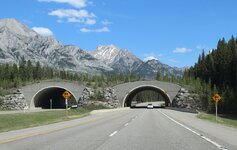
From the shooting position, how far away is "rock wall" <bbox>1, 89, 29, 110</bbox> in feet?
290

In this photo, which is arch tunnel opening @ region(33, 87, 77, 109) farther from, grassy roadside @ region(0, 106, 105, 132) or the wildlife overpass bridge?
grassy roadside @ region(0, 106, 105, 132)

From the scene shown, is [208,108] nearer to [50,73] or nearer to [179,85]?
[179,85]

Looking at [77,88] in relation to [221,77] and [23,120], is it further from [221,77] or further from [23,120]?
[23,120]

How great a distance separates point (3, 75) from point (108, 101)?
44.1 m

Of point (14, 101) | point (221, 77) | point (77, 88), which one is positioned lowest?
point (14, 101)

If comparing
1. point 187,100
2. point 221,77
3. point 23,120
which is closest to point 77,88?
point 187,100

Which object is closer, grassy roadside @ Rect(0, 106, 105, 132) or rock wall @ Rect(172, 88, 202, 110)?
grassy roadside @ Rect(0, 106, 105, 132)

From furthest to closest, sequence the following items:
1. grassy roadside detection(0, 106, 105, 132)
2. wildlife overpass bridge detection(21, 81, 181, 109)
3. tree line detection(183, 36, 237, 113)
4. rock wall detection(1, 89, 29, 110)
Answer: wildlife overpass bridge detection(21, 81, 181, 109)
rock wall detection(1, 89, 29, 110)
tree line detection(183, 36, 237, 113)
grassy roadside detection(0, 106, 105, 132)

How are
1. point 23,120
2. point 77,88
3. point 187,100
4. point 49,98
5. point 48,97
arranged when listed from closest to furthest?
point 23,120 → point 187,100 → point 77,88 → point 48,97 → point 49,98

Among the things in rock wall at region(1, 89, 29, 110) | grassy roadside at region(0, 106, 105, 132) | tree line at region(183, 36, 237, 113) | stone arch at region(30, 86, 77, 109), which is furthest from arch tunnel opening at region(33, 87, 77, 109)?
grassy roadside at region(0, 106, 105, 132)

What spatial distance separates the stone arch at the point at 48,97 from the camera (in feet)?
302

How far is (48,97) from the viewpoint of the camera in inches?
4210

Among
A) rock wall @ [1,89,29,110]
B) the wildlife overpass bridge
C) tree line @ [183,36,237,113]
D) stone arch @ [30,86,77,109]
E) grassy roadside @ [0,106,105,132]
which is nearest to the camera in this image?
grassy roadside @ [0,106,105,132]

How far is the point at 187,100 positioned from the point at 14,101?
37.1 m
